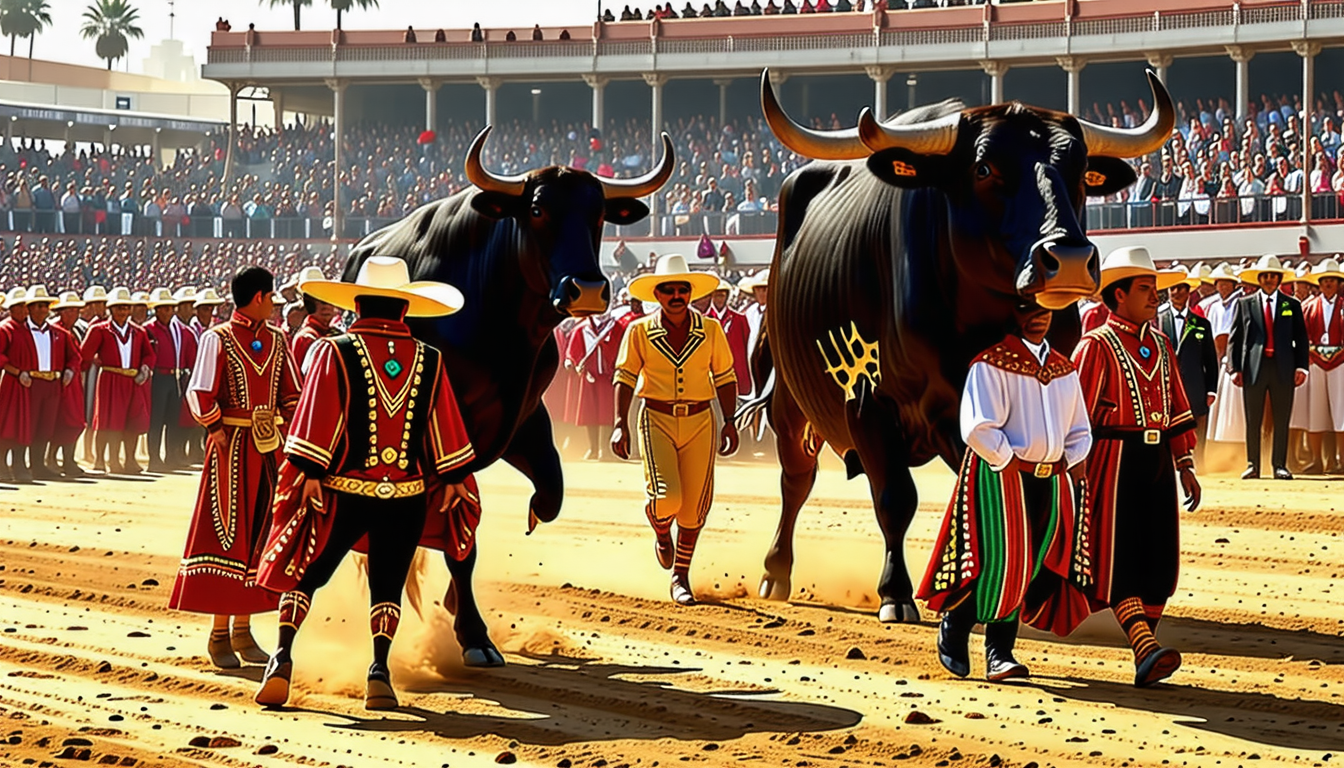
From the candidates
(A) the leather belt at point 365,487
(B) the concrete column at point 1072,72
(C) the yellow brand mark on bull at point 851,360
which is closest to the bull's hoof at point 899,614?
(C) the yellow brand mark on bull at point 851,360

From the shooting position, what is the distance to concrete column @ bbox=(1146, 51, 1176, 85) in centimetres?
4153

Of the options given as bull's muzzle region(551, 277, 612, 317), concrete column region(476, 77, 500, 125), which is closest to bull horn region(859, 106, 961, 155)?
bull's muzzle region(551, 277, 612, 317)

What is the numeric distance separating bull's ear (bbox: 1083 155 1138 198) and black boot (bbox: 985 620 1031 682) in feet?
7.52

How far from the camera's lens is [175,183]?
49750mm

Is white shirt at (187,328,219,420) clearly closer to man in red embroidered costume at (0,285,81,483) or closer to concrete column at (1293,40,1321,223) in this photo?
man in red embroidered costume at (0,285,81,483)

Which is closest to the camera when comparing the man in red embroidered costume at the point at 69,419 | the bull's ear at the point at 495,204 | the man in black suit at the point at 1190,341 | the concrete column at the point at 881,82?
the bull's ear at the point at 495,204

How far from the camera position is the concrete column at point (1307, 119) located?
3244 cm

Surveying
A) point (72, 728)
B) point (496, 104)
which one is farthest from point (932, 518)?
point (496, 104)

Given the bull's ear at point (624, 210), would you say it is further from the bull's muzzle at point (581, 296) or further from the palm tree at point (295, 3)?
the palm tree at point (295, 3)

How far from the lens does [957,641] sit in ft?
27.9

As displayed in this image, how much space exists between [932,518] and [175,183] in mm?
37119

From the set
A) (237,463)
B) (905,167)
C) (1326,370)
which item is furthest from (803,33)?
(237,463)

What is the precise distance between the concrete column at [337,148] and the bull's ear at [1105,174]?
3649 cm

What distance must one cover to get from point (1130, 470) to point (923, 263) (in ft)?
4.88
